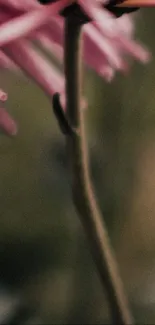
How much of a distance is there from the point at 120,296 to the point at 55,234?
0.55ft

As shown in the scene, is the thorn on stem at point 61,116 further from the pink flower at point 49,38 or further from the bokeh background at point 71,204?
the bokeh background at point 71,204

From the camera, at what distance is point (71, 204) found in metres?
0.59

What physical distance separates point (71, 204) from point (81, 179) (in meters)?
0.19

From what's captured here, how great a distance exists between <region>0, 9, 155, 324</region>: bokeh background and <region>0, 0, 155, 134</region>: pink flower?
0.15 metres

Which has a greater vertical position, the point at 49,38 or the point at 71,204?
the point at 49,38

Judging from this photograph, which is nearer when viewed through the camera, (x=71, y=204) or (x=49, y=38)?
(x=49, y=38)

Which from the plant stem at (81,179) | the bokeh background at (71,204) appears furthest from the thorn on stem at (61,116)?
the bokeh background at (71,204)

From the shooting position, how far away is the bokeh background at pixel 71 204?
1.89 feet

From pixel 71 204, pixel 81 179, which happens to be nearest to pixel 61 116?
pixel 81 179

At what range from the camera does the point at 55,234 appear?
1.96ft

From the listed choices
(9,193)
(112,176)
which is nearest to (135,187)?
(112,176)

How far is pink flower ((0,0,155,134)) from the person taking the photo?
1.11ft

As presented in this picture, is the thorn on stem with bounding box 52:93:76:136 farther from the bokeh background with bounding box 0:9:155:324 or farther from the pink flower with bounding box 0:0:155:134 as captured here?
the bokeh background with bounding box 0:9:155:324

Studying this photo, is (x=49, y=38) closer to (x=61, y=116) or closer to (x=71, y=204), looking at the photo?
(x=61, y=116)
